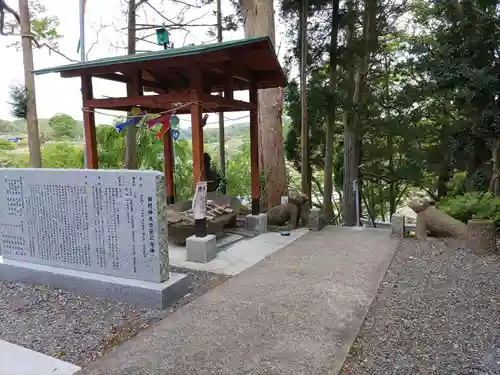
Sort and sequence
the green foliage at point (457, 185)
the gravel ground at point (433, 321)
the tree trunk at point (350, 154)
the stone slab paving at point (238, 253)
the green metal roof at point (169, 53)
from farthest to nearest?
the green foliage at point (457, 185), the tree trunk at point (350, 154), the stone slab paving at point (238, 253), the green metal roof at point (169, 53), the gravel ground at point (433, 321)

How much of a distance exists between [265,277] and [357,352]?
171cm

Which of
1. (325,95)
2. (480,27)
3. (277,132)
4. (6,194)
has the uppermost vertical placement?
(480,27)

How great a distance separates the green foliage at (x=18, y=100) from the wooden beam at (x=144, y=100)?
1990 mm

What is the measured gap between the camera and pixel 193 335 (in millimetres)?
2961

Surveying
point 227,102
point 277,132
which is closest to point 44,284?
point 227,102

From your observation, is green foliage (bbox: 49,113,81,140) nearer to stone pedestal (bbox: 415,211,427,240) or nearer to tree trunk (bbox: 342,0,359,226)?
tree trunk (bbox: 342,0,359,226)

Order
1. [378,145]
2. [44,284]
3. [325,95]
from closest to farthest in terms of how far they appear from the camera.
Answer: [44,284] → [325,95] → [378,145]

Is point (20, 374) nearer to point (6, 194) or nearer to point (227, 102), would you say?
point (6, 194)

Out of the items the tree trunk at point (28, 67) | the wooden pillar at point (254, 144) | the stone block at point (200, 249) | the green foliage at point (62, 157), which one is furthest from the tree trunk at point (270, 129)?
the green foliage at point (62, 157)

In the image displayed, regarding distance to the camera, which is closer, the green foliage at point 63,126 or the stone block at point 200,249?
the stone block at point 200,249

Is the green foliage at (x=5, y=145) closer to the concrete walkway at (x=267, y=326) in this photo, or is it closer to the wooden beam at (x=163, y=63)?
the wooden beam at (x=163, y=63)

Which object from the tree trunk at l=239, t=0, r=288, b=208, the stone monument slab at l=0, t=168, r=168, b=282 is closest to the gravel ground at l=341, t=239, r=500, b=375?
the stone monument slab at l=0, t=168, r=168, b=282

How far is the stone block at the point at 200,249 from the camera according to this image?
495cm

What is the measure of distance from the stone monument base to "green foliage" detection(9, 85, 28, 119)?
11.4 feet
